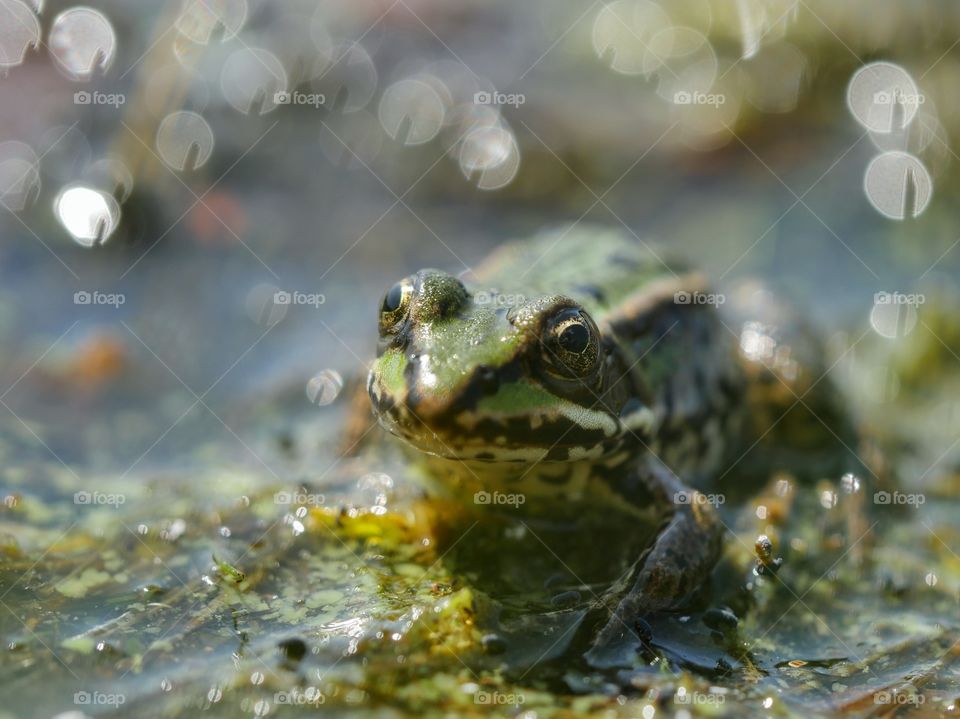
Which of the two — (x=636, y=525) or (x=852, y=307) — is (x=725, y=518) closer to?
(x=636, y=525)

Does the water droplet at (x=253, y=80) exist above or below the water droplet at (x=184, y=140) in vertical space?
above

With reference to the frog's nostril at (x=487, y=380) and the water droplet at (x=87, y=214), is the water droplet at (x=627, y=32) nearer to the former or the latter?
the water droplet at (x=87, y=214)

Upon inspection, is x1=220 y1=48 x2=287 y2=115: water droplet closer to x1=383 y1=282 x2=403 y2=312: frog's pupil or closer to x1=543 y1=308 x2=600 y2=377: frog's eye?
x1=383 y1=282 x2=403 y2=312: frog's pupil

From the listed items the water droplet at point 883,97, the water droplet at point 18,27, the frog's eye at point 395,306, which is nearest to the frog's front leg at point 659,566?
the frog's eye at point 395,306

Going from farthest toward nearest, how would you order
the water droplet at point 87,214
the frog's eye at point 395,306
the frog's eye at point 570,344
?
the water droplet at point 87,214
the frog's eye at point 395,306
the frog's eye at point 570,344

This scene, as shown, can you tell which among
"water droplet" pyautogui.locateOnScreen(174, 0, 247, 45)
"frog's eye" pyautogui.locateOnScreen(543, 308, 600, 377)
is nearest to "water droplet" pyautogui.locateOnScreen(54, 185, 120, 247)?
"water droplet" pyautogui.locateOnScreen(174, 0, 247, 45)

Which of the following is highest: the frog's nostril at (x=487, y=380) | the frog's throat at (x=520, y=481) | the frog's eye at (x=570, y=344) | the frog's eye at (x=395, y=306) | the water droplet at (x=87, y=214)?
the water droplet at (x=87, y=214)
